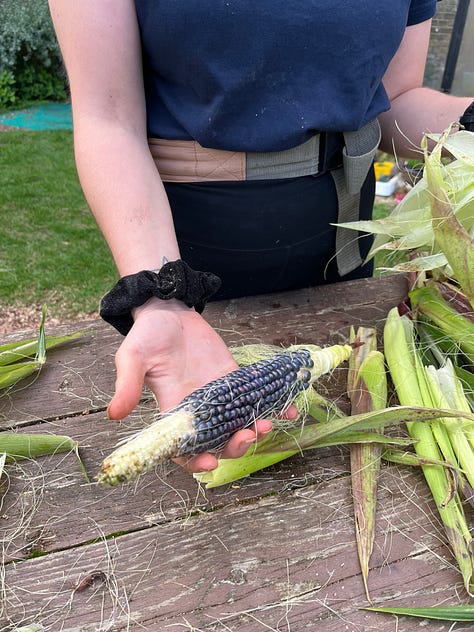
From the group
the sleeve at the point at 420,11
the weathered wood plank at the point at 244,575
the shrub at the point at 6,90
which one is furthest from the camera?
the shrub at the point at 6,90

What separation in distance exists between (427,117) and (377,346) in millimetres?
587

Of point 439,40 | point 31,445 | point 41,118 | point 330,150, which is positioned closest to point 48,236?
point 41,118

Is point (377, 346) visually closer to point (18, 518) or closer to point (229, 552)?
point (229, 552)

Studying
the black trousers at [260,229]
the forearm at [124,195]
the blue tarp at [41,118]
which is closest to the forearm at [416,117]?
the black trousers at [260,229]

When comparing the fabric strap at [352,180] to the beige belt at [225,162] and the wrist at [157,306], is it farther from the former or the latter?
the wrist at [157,306]

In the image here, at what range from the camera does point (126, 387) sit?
768mm

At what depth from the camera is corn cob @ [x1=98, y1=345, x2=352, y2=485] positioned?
2.34 feet

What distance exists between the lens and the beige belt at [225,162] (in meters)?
1.15

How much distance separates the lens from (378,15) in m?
1.05

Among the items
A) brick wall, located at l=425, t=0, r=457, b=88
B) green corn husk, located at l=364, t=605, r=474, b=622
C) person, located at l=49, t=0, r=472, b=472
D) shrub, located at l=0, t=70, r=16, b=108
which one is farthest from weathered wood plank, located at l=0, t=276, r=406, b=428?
shrub, located at l=0, t=70, r=16, b=108

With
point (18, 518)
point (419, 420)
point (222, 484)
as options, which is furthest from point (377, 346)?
point (18, 518)

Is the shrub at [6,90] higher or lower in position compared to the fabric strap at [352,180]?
lower

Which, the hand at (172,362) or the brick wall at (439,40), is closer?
the hand at (172,362)

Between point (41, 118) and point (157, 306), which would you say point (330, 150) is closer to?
point (157, 306)
